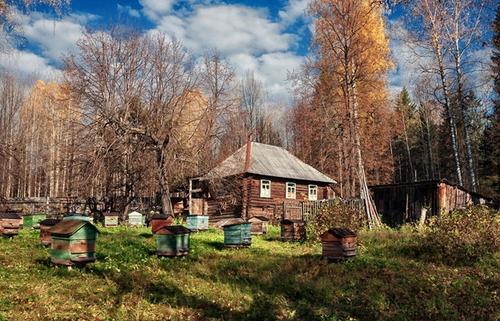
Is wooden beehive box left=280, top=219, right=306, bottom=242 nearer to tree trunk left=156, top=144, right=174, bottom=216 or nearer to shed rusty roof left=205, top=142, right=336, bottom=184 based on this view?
tree trunk left=156, top=144, right=174, bottom=216

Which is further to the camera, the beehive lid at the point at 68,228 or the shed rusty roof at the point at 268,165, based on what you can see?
the shed rusty roof at the point at 268,165

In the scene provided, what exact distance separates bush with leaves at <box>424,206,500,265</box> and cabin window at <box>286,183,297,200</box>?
17.6 metres

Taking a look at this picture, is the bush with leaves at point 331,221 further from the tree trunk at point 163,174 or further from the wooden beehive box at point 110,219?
the wooden beehive box at point 110,219

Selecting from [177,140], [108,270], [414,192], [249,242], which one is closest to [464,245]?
[249,242]

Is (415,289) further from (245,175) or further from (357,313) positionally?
(245,175)

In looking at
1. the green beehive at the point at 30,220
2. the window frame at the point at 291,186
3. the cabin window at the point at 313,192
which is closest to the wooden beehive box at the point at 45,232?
the green beehive at the point at 30,220

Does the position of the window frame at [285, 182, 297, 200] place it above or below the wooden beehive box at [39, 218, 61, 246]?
above

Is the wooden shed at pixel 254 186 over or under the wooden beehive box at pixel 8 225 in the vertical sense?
over

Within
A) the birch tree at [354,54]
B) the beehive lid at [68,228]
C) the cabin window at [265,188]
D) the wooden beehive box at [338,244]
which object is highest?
the birch tree at [354,54]

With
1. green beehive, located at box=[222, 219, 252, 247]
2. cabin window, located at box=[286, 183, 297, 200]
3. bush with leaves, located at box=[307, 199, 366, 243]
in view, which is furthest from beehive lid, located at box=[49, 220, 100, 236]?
cabin window, located at box=[286, 183, 297, 200]

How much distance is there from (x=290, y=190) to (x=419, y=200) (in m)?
12.3

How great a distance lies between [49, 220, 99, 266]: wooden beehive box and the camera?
8.70 metres

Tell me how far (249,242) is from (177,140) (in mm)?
10721

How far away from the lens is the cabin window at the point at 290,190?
97.5 feet
